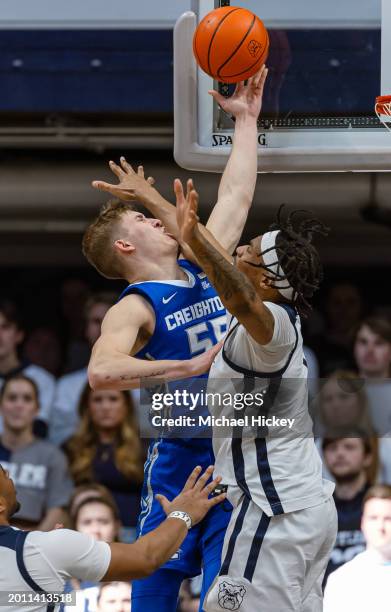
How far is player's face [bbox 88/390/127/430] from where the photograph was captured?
7.59 meters

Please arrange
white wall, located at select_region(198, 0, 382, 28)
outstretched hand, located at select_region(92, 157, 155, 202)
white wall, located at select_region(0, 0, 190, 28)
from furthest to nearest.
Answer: white wall, located at select_region(0, 0, 190, 28), white wall, located at select_region(198, 0, 382, 28), outstretched hand, located at select_region(92, 157, 155, 202)

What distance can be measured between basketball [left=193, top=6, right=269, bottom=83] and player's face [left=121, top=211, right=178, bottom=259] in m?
0.69

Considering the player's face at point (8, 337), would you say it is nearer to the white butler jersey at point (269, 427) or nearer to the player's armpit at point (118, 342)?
the player's armpit at point (118, 342)

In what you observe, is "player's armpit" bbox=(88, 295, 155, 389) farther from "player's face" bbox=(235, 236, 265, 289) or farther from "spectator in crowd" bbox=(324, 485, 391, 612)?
"spectator in crowd" bbox=(324, 485, 391, 612)

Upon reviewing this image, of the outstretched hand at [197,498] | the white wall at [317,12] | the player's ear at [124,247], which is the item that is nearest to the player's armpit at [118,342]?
the player's ear at [124,247]

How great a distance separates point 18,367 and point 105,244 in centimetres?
358

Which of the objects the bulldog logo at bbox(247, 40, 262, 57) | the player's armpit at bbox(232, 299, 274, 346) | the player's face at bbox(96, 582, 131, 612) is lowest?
the player's face at bbox(96, 582, 131, 612)

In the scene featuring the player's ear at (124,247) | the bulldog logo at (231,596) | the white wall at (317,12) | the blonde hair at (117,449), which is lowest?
the bulldog logo at (231,596)

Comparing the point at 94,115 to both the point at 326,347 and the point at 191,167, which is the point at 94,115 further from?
the point at 191,167

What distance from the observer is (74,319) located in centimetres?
878

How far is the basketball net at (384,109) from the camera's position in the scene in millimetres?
5161

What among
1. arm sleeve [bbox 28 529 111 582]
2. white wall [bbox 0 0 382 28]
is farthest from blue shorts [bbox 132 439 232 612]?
white wall [bbox 0 0 382 28]

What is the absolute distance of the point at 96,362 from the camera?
417cm

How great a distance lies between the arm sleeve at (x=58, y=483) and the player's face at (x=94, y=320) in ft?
3.16
